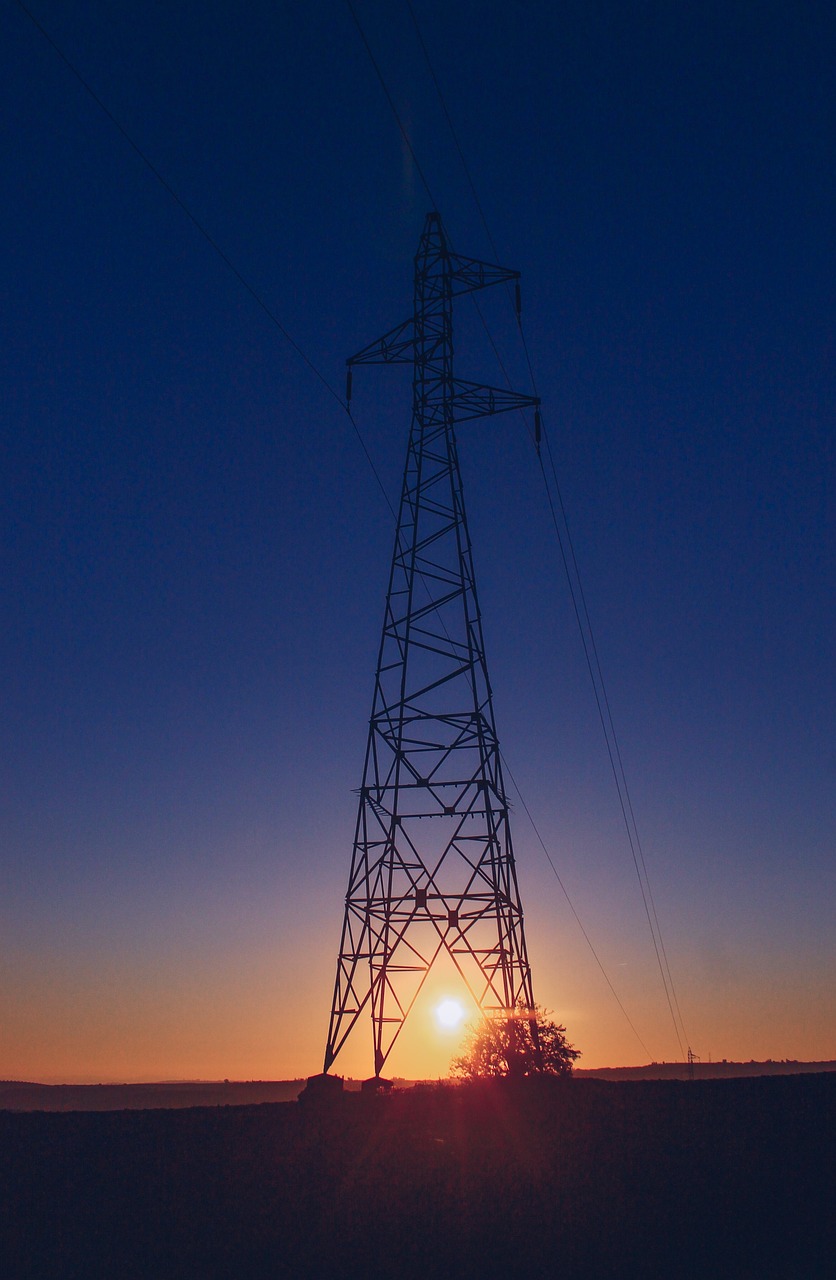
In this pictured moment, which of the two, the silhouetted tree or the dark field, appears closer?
the dark field

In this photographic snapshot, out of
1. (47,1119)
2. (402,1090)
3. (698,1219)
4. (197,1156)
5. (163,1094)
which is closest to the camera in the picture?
(698,1219)

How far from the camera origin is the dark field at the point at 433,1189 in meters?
16.8

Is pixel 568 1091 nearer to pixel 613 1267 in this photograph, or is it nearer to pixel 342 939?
pixel 342 939

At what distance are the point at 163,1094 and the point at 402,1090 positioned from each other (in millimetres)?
159678

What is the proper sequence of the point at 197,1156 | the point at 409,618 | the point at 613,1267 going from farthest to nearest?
the point at 409,618
the point at 197,1156
the point at 613,1267

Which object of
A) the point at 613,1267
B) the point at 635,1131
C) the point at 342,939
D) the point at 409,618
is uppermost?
the point at 409,618

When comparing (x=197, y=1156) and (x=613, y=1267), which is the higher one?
(x=197, y=1156)

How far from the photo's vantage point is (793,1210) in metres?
18.9

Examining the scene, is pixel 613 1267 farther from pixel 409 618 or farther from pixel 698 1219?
pixel 409 618

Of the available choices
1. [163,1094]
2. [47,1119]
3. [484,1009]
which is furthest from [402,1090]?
[163,1094]

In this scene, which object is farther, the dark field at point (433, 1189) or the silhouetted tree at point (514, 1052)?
the silhouetted tree at point (514, 1052)

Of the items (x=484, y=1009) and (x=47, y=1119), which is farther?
(x=484, y=1009)

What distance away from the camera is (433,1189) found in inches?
739

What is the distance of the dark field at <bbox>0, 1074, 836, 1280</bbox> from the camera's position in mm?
16781
